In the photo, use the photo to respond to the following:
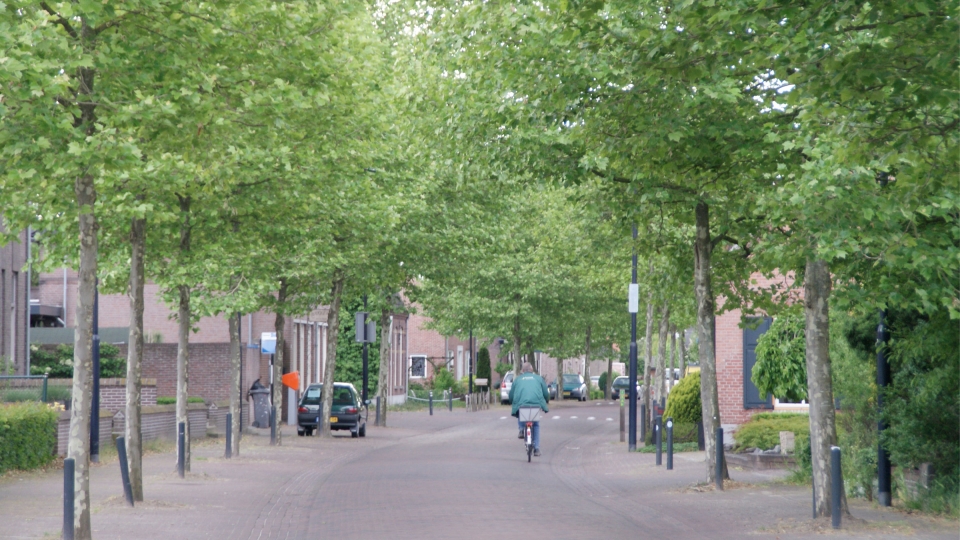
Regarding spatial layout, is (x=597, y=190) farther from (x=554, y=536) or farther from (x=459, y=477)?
(x=554, y=536)

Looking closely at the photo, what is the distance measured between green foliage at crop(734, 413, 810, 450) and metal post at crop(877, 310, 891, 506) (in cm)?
646

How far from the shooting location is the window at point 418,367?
76875 millimetres

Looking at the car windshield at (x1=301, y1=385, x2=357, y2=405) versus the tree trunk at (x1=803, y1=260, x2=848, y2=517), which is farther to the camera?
the car windshield at (x1=301, y1=385, x2=357, y2=405)

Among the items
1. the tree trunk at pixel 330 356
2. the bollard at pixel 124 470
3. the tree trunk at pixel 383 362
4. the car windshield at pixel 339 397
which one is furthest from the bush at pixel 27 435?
the tree trunk at pixel 383 362

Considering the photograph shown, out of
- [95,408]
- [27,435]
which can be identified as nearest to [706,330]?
[27,435]

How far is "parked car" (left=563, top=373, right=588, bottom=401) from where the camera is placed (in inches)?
3049

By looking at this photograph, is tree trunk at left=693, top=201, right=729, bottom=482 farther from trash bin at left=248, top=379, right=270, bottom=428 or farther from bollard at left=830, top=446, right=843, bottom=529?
trash bin at left=248, top=379, right=270, bottom=428

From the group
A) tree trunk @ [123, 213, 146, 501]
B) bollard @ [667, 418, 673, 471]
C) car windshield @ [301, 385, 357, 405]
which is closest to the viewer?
tree trunk @ [123, 213, 146, 501]

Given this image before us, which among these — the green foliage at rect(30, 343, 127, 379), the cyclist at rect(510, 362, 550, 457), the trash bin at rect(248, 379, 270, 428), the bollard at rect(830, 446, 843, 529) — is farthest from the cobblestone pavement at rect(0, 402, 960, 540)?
the trash bin at rect(248, 379, 270, 428)

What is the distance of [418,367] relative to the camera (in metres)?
76.9

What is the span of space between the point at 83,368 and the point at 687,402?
18282mm

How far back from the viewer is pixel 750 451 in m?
22.8

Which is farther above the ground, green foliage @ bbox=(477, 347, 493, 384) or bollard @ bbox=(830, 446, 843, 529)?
green foliage @ bbox=(477, 347, 493, 384)

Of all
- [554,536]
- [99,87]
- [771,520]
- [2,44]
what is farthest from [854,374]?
[2,44]
